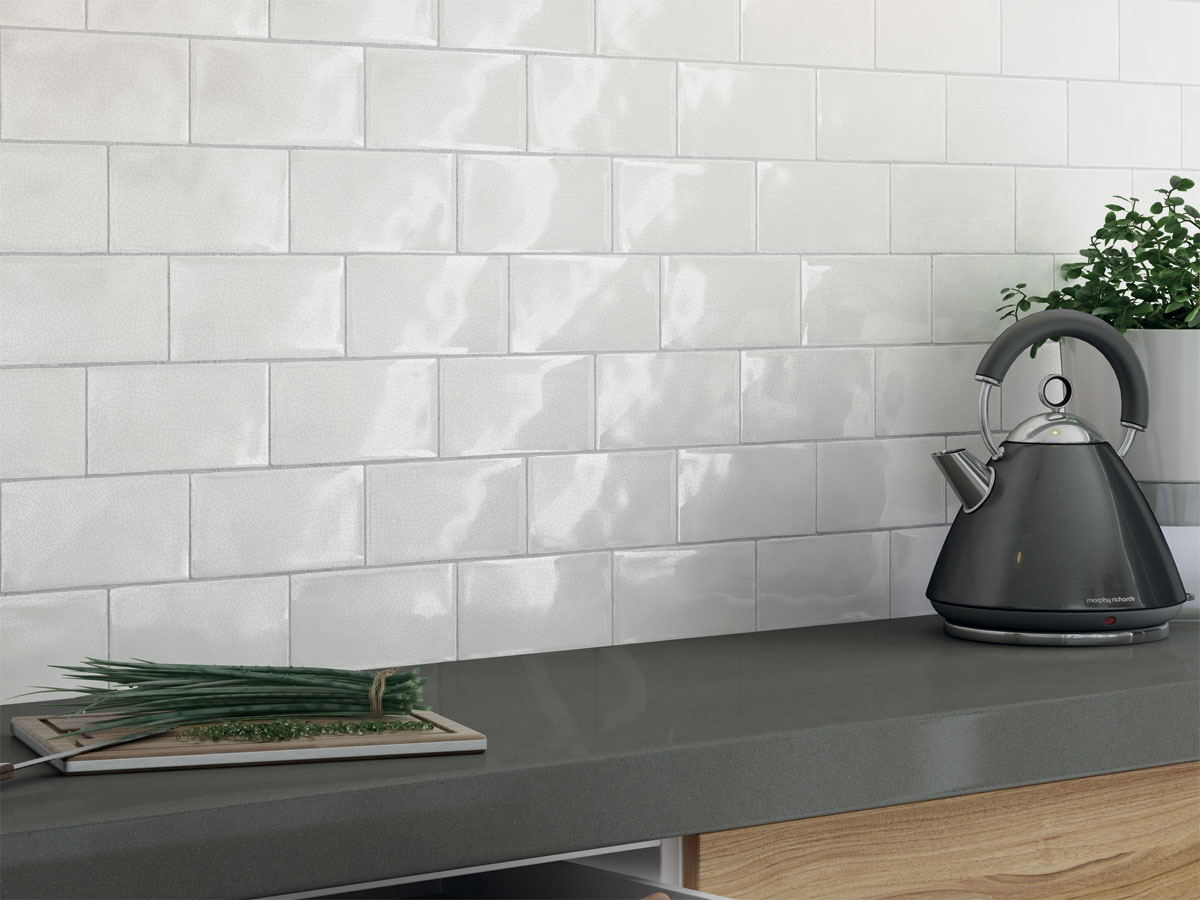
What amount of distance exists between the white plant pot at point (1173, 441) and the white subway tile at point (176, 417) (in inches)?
37.7

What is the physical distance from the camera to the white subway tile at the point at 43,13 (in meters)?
1.35

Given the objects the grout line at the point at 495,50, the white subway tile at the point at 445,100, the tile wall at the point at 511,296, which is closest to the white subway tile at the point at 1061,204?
the tile wall at the point at 511,296

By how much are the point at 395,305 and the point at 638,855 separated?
61cm

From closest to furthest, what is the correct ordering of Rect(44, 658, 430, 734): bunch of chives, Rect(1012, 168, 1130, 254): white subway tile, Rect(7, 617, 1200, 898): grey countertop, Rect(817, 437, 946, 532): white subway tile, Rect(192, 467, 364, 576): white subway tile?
Result: Rect(7, 617, 1200, 898): grey countertop
Rect(44, 658, 430, 734): bunch of chives
Rect(192, 467, 364, 576): white subway tile
Rect(817, 437, 946, 532): white subway tile
Rect(1012, 168, 1130, 254): white subway tile

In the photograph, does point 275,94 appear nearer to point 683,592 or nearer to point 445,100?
point 445,100

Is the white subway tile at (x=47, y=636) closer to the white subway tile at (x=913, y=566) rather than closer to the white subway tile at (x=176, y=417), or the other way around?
the white subway tile at (x=176, y=417)

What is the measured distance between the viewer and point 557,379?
1623 millimetres

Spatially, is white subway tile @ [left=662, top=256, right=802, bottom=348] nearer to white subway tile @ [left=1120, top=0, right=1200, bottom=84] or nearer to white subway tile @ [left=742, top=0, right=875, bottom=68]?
A: white subway tile @ [left=742, top=0, right=875, bottom=68]

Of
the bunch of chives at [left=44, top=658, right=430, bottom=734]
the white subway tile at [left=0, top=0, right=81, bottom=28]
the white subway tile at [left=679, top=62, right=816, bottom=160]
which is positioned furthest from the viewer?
the white subway tile at [left=679, top=62, right=816, bottom=160]

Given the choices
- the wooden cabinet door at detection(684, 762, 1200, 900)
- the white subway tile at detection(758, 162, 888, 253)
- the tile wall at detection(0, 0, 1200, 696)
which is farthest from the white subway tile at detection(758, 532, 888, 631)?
the wooden cabinet door at detection(684, 762, 1200, 900)

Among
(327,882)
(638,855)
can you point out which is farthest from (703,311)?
(327,882)

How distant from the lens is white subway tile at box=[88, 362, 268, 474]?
142 cm

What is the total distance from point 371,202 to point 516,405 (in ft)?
0.86

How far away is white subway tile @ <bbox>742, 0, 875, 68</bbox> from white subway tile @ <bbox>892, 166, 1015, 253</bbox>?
6.0 inches
